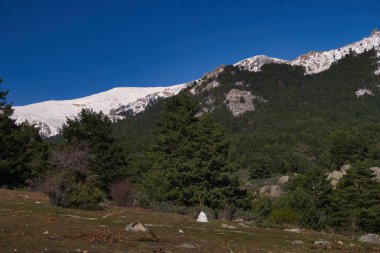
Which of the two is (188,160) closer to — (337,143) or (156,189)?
(156,189)

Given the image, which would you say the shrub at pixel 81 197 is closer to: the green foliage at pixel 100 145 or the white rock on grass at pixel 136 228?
the white rock on grass at pixel 136 228

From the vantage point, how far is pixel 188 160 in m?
43.5

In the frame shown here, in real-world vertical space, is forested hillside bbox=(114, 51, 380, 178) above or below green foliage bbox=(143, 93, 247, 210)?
above

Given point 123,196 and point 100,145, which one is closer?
point 123,196

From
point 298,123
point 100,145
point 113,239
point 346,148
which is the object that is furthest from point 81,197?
point 298,123

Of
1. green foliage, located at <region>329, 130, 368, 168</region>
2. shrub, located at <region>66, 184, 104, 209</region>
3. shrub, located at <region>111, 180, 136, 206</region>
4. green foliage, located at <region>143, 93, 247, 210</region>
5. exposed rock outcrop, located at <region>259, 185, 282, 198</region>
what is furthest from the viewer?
green foliage, located at <region>329, 130, 368, 168</region>

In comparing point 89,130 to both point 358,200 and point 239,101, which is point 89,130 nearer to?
point 358,200

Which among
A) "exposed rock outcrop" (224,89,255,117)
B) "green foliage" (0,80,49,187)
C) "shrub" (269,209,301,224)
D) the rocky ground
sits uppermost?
"exposed rock outcrop" (224,89,255,117)

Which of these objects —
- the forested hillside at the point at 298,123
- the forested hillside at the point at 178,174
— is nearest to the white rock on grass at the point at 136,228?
the forested hillside at the point at 178,174

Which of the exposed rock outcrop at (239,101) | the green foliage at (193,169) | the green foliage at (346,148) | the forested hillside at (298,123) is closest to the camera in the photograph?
the green foliage at (193,169)

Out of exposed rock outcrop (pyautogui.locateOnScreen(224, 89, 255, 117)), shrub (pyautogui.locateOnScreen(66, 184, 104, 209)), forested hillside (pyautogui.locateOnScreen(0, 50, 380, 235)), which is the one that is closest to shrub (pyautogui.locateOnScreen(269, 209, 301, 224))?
forested hillside (pyautogui.locateOnScreen(0, 50, 380, 235))

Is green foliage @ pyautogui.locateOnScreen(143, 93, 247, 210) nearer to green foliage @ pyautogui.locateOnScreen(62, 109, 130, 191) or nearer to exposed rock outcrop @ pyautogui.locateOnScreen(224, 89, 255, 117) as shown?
green foliage @ pyautogui.locateOnScreen(62, 109, 130, 191)

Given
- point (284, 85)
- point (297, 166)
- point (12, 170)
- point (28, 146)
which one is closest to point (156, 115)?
point (284, 85)

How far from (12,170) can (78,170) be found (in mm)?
9383
